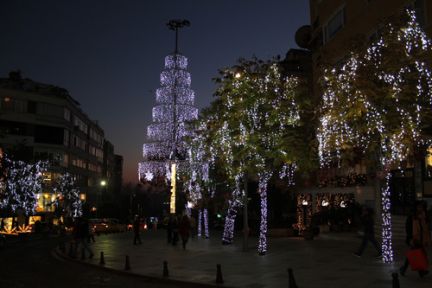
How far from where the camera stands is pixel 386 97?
16922mm

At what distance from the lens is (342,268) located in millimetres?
16172

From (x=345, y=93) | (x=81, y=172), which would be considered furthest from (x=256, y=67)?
(x=81, y=172)

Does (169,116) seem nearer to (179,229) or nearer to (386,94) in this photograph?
(179,229)

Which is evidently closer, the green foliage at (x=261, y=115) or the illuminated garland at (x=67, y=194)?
the green foliage at (x=261, y=115)

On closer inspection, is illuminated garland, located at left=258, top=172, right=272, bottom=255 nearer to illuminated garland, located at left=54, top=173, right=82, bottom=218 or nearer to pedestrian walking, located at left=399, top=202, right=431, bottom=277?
pedestrian walking, located at left=399, top=202, right=431, bottom=277

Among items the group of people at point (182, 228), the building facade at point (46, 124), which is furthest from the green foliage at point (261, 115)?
the building facade at point (46, 124)

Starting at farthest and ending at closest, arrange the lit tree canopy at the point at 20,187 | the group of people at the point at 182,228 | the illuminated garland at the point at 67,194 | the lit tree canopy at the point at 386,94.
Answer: the illuminated garland at the point at 67,194
the lit tree canopy at the point at 20,187
the group of people at the point at 182,228
the lit tree canopy at the point at 386,94

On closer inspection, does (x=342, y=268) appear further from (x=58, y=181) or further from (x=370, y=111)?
(x=58, y=181)

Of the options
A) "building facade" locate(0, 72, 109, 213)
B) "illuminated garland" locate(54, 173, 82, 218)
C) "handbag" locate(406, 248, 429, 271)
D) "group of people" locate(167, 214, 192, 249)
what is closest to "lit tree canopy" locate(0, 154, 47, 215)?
"building facade" locate(0, 72, 109, 213)

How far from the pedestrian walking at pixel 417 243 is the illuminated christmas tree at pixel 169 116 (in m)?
41.7

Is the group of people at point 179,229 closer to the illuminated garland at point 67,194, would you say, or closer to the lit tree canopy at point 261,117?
the lit tree canopy at point 261,117

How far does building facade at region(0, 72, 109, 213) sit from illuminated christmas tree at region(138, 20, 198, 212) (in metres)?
11.2

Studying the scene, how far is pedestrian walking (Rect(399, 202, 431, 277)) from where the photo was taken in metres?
13.5

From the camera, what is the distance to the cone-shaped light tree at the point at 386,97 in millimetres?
17172
